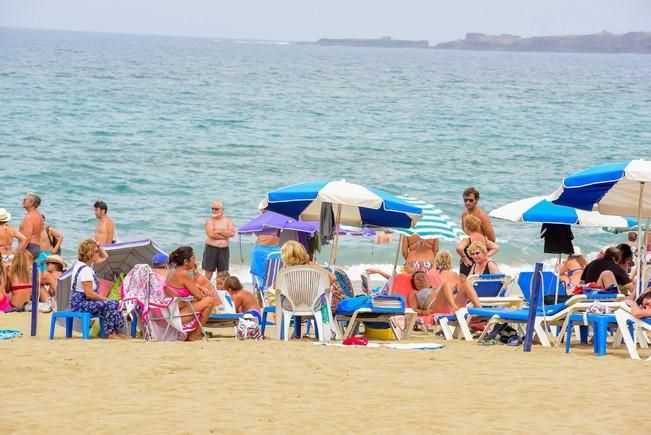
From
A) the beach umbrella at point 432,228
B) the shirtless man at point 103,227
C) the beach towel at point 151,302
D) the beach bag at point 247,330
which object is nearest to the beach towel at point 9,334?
the beach towel at point 151,302

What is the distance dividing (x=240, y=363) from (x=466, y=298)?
2716 millimetres

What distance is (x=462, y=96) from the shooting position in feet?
180

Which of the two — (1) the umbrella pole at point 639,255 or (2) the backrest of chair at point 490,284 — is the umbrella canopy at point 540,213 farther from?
(1) the umbrella pole at point 639,255

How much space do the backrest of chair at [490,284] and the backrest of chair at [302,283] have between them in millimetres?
1483

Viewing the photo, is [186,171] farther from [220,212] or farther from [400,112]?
[400,112]

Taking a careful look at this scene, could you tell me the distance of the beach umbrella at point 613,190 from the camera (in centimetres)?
887

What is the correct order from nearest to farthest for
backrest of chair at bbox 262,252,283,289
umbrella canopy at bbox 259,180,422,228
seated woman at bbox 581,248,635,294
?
umbrella canopy at bbox 259,180,422,228, seated woman at bbox 581,248,635,294, backrest of chair at bbox 262,252,283,289

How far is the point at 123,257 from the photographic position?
10.5m

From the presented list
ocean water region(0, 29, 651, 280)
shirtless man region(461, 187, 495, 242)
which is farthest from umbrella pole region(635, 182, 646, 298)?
ocean water region(0, 29, 651, 280)

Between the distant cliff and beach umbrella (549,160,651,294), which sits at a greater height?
the distant cliff

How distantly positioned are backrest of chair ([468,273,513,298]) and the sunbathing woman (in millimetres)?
2392

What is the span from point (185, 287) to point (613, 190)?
3915mm

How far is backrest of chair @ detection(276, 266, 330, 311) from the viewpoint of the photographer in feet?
30.2

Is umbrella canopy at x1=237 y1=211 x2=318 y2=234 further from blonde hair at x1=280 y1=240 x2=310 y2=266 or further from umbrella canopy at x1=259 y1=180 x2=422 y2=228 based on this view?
blonde hair at x1=280 y1=240 x2=310 y2=266
